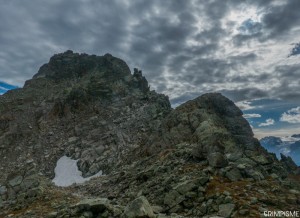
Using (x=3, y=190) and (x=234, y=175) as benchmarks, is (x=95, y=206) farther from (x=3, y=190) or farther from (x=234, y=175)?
(x=3, y=190)

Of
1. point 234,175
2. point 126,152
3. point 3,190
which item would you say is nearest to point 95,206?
point 234,175

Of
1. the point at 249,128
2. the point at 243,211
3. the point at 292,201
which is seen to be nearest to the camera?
the point at 243,211

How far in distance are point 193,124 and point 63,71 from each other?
79.1 meters

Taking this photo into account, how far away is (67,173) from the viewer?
53.8 m

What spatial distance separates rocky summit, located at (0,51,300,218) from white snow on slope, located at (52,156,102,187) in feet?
3.27

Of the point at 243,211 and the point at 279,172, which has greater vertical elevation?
the point at 279,172

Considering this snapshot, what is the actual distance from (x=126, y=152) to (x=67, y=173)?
11.4 metres

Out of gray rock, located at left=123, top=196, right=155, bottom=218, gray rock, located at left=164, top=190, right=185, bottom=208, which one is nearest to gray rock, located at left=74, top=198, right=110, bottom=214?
Answer: gray rock, located at left=123, top=196, right=155, bottom=218

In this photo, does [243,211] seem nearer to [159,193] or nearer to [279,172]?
[159,193]

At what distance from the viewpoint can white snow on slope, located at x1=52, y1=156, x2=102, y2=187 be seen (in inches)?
1982

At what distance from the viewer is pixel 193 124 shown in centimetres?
4256

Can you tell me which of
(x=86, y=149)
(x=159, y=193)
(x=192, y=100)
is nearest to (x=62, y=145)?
(x=86, y=149)

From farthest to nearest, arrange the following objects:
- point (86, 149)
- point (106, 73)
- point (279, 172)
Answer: point (106, 73)
point (86, 149)
point (279, 172)

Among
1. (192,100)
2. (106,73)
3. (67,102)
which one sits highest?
(106,73)
